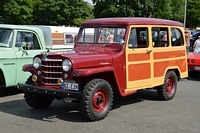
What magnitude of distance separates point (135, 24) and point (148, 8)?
4491 cm

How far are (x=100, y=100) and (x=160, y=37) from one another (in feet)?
8.14

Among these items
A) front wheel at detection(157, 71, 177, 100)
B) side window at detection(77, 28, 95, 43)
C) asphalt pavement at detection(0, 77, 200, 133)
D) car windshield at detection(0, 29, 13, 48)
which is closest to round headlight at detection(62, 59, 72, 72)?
asphalt pavement at detection(0, 77, 200, 133)

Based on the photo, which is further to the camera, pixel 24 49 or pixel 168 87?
pixel 24 49

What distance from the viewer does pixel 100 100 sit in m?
5.80

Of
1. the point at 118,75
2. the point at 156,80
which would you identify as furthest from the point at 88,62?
the point at 156,80

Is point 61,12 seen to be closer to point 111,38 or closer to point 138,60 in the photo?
point 111,38

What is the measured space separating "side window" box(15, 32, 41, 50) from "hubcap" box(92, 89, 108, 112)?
2.91 m

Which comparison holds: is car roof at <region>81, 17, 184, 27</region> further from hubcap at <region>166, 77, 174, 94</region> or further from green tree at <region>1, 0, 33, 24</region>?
green tree at <region>1, 0, 33, 24</region>

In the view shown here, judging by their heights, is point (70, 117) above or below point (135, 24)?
below

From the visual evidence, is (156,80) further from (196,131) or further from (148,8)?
(148,8)

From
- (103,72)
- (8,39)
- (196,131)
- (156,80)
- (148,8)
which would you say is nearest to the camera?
(196,131)

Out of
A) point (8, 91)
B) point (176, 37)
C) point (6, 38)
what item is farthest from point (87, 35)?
point (8, 91)

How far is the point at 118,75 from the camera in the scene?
6.10m

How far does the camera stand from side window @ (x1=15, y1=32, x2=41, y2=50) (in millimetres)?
7855
